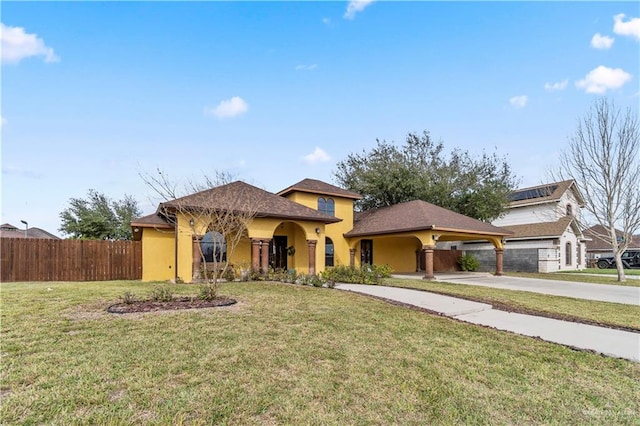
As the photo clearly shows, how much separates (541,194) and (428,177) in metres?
11.5

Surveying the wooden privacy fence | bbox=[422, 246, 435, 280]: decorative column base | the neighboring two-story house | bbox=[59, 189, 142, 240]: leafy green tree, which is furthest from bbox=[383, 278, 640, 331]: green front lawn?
bbox=[59, 189, 142, 240]: leafy green tree

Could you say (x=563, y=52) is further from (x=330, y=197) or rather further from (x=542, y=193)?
(x=542, y=193)

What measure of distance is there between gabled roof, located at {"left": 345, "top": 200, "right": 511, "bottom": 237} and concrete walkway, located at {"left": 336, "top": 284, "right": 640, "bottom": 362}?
25.5 ft

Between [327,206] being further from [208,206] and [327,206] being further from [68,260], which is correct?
[68,260]

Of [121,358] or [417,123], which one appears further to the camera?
[417,123]

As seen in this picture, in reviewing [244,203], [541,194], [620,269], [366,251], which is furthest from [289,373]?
[541,194]

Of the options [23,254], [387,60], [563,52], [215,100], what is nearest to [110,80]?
[215,100]

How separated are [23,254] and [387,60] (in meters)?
16.7

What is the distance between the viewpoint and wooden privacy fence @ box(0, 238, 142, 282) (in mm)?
13461

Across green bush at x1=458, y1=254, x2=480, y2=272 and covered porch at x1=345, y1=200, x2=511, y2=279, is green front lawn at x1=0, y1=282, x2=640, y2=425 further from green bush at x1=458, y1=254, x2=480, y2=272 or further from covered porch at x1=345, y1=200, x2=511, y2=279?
green bush at x1=458, y1=254, x2=480, y2=272

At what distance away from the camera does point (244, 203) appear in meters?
13.9

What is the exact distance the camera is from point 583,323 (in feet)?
22.4

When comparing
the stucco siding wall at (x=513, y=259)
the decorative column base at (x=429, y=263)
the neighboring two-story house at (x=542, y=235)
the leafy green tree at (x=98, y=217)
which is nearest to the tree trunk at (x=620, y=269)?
the neighboring two-story house at (x=542, y=235)

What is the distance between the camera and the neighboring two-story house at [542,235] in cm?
2477
